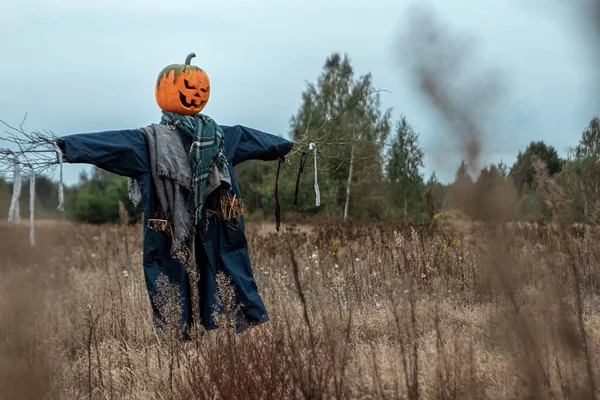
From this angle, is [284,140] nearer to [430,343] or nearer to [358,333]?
[358,333]

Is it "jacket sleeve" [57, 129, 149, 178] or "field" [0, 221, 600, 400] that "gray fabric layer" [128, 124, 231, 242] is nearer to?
"jacket sleeve" [57, 129, 149, 178]

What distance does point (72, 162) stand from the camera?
13.1ft

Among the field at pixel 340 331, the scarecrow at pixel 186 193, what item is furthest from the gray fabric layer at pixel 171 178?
the field at pixel 340 331

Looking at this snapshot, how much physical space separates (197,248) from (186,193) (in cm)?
39

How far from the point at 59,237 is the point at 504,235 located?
33.1 inches

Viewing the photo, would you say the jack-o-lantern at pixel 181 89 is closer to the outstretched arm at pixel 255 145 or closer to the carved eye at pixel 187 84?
the carved eye at pixel 187 84

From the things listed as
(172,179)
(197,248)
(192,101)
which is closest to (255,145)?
(192,101)

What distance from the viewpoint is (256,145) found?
4863mm

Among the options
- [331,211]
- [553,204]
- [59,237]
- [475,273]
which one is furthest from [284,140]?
[331,211]

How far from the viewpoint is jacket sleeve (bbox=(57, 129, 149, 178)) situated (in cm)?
398

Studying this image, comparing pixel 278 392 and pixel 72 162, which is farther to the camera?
pixel 72 162

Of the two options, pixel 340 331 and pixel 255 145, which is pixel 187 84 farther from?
pixel 340 331

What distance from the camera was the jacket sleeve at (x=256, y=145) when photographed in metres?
4.82

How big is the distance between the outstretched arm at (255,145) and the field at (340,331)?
98cm
